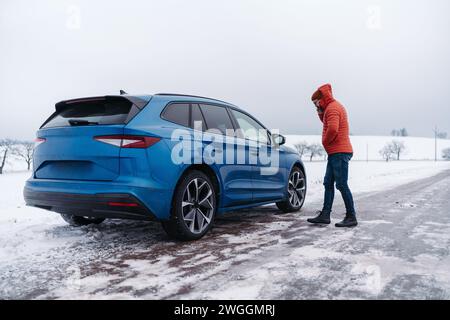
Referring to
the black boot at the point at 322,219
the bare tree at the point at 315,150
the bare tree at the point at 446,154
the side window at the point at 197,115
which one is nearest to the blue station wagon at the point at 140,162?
the side window at the point at 197,115

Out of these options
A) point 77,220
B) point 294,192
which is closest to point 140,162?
point 77,220

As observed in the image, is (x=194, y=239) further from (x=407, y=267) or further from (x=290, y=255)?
(x=407, y=267)

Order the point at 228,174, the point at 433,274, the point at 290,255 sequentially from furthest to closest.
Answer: the point at 228,174 → the point at 290,255 → the point at 433,274

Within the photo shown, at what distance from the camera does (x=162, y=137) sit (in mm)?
3670

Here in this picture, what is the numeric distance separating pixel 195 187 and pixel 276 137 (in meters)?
2.45

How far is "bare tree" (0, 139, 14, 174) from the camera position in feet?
163

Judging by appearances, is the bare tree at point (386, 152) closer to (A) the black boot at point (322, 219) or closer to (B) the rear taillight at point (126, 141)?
(A) the black boot at point (322, 219)

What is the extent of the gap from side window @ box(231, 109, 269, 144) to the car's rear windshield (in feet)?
6.15

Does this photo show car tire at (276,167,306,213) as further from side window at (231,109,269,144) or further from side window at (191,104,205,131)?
side window at (191,104,205,131)

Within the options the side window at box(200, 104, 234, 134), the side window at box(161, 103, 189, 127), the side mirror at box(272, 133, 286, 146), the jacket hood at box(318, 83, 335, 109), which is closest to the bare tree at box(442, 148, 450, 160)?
the side mirror at box(272, 133, 286, 146)

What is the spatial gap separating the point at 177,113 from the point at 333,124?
86.2 inches

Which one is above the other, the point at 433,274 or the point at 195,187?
the point at 195,187

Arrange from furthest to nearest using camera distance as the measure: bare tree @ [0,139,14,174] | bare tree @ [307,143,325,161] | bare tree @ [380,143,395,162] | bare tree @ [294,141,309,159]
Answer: bare tree @ [294,141,309,159], bare tree @ [307,143,325,161], bare tree @ [380,143,395,162], bare tree @ [0,139,14,174]
